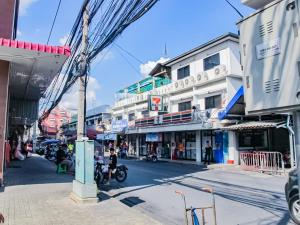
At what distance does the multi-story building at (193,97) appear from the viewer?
23.7m

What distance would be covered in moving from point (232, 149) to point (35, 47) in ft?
55.0

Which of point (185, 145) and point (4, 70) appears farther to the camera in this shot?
point (185, 145)

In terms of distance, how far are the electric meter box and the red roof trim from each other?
7858 mm

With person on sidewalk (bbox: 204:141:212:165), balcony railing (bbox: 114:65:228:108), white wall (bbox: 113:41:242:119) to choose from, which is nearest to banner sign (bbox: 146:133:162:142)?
white wall (bbox: 113:41:242:119)

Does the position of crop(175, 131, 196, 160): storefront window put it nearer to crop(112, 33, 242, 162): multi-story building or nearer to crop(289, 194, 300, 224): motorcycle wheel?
crop(112, 33, 242, 162): multi-story building

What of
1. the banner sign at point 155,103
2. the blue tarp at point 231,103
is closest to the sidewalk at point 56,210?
the blue tarp at point 231,103

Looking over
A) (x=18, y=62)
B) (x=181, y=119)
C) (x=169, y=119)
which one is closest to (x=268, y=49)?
(x=18, y=62)

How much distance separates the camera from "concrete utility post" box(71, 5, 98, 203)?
918 centimetres

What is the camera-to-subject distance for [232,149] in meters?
22.6

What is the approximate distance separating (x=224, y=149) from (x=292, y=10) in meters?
21.7

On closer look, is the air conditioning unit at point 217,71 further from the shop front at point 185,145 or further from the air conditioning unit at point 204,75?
the shop front at point 185,145

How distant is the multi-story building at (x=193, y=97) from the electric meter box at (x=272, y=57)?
20.1 m

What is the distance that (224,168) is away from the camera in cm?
2095

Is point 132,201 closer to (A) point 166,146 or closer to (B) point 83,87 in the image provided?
(B) point 83,87
